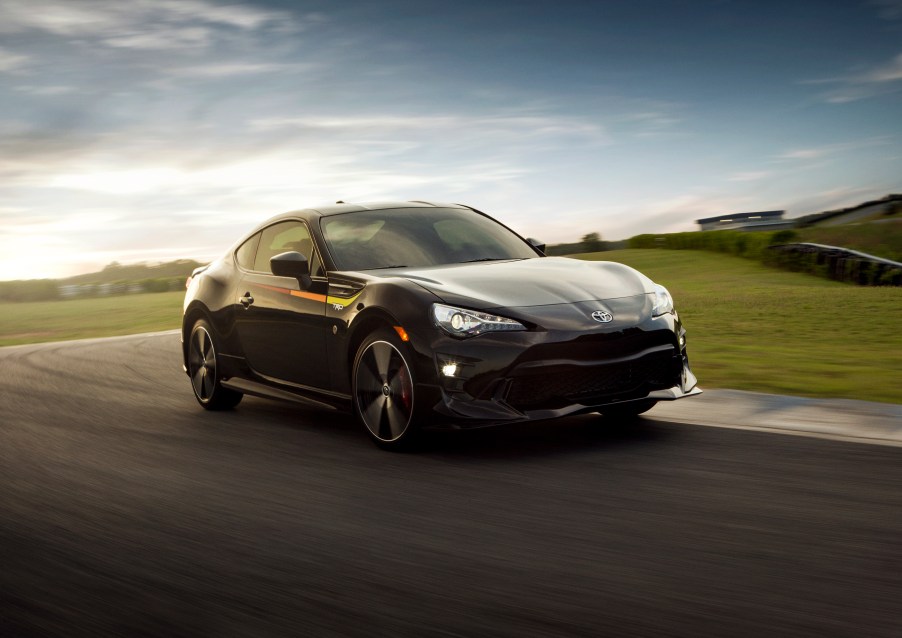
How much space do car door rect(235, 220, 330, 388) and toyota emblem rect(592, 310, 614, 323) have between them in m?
1.80

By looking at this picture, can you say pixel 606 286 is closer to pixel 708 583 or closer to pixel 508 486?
pixel 508 486

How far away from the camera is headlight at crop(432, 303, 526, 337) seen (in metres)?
6.00

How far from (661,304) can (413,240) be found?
1.81 metres

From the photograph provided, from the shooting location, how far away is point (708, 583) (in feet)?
12.3

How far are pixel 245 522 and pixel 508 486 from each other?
1299mm

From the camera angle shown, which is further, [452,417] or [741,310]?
[741,310]

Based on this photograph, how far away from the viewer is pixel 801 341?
44.7 ft

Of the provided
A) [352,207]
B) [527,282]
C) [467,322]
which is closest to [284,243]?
[352,207]

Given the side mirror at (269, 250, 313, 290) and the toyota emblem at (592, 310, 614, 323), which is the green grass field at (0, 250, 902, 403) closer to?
the toyota emblem at (592, 310, 614, 323)

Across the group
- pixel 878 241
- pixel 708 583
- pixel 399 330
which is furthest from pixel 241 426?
pixel 878 241

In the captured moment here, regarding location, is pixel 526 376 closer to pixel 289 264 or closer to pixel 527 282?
pixel 527 282

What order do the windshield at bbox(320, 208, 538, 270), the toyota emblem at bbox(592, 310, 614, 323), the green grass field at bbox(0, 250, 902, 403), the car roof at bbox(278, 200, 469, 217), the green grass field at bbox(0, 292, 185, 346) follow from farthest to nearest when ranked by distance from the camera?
the green grass field at bbox(0, 292, 185, 346) → the green grass field at bbox(0, 250, 902, 403) → the car roof at bbox(278, 200, 469, 217) → the windshield at bbox(320, 208, 538, 270) → the toyota emblem at bbox(592, 310, 614, 323)

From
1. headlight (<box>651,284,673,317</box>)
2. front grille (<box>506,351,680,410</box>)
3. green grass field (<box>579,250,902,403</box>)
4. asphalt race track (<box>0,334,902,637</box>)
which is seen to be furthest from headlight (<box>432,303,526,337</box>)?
green grass field (<box>579,250,902,403</box>)

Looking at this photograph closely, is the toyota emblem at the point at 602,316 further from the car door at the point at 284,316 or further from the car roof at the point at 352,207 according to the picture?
the car roof at the point at 352,207
